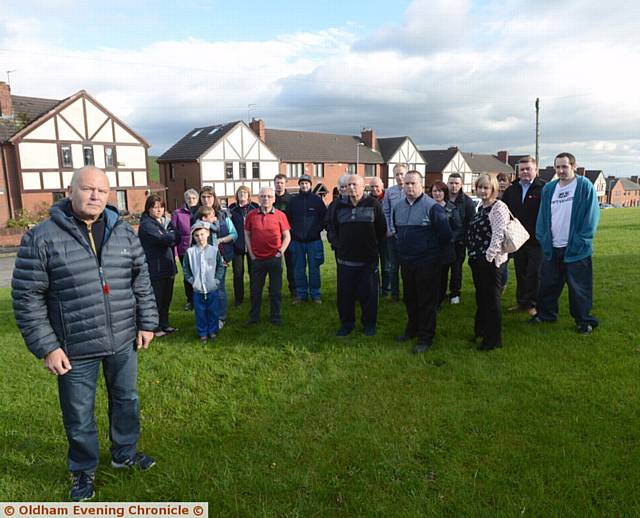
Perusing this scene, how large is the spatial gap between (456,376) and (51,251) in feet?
12.8

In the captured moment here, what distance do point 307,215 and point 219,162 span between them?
33910mm

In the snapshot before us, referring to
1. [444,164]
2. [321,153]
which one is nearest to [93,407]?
[321,153]

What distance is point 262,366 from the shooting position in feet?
17.6

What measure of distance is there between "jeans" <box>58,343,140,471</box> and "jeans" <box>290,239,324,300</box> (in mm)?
4687

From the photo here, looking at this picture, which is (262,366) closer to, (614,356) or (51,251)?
(51,251)

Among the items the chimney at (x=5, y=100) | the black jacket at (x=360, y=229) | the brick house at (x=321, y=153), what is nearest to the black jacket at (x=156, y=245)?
the black jacket at (x=360, y=229)

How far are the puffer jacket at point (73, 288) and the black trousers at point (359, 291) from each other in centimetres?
340

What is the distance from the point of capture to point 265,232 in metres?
6.82

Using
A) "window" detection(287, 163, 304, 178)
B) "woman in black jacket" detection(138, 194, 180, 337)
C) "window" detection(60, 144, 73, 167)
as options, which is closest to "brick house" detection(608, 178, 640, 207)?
"window" detection(287, 163, 304, 178)

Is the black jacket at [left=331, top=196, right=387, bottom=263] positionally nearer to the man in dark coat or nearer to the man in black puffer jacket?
the man in dark coat

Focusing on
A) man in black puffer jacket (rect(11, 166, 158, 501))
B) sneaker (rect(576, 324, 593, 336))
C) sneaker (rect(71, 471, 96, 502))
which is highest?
man in black puffer jacket (rect(11, 166, 158, 501))

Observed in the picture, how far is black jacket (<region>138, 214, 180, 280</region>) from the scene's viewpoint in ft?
20.9

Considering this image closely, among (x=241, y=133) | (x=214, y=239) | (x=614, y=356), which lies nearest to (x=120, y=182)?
(x=241, y=133)

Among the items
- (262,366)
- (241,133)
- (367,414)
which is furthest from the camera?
(241,133)
